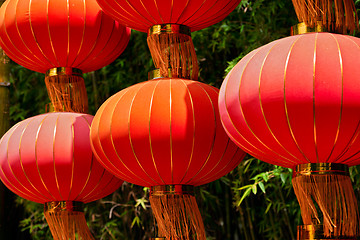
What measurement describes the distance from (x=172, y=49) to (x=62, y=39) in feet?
1.22

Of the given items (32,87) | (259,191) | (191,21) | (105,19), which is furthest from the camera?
(32,87)

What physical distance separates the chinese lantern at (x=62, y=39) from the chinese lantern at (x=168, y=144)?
0.37 metres

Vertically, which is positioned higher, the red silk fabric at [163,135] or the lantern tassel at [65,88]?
the lantern tassel at [65,88]

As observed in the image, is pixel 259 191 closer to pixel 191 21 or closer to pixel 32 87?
pixel 191 21

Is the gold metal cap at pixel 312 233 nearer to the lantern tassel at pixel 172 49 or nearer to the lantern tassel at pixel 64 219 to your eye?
the lantern tassel at pixel 172 49

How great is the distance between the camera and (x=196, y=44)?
2766mm

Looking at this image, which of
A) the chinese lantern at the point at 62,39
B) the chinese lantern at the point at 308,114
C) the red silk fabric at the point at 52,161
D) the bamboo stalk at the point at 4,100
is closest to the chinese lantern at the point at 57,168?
the red silk fabric at the point at 52,161

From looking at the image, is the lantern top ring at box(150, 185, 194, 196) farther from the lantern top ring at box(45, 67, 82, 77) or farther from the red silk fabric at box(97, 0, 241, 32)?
the lantern top ring at box(45, 67, 82, 77)

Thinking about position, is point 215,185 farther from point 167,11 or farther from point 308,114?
point 308,114

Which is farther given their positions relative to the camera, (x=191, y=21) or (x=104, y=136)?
(x=191, y=21)

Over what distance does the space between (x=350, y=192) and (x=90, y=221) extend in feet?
5.55

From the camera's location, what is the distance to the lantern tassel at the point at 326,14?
4.78ft

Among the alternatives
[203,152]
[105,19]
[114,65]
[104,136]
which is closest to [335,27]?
[203,152]

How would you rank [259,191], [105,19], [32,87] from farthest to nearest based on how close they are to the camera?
1. [32,87]
2. [259,191]
3. [105,19]
